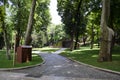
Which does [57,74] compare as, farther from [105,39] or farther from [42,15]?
[42,15]

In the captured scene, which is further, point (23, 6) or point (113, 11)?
point (23, 6)

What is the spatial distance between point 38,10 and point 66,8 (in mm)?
10142

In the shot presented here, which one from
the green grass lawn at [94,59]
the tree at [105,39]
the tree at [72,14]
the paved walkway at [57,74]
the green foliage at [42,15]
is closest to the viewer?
the paved walkway at [57,74]

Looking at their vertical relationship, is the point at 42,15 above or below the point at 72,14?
above

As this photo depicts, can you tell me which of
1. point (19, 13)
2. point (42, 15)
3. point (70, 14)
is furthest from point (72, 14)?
point (42, 15)

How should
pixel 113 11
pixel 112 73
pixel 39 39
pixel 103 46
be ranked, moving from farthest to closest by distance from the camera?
1. pixel 39 39
2. pixel 113 11
3. pixel 103 46
4. pixel 112 73

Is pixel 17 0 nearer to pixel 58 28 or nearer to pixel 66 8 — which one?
pixel 66 8

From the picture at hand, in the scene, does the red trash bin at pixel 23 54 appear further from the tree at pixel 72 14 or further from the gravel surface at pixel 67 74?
the tree at pixel 72 14

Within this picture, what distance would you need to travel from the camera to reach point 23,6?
49625 mm

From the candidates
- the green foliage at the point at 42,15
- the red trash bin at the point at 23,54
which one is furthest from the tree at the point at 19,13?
the red trash bin at the point at 23,54

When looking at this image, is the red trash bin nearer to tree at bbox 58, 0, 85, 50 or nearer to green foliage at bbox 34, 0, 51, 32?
tree at bbox 58, 0, 85, 50

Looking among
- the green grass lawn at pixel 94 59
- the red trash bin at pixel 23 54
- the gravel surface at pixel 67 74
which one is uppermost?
the red trash bin at pixel 23 54

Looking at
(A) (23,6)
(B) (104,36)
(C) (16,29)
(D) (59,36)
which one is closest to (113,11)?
(B) (104,36)

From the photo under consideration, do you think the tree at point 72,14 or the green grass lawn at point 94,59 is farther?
the tree at point 72,14
